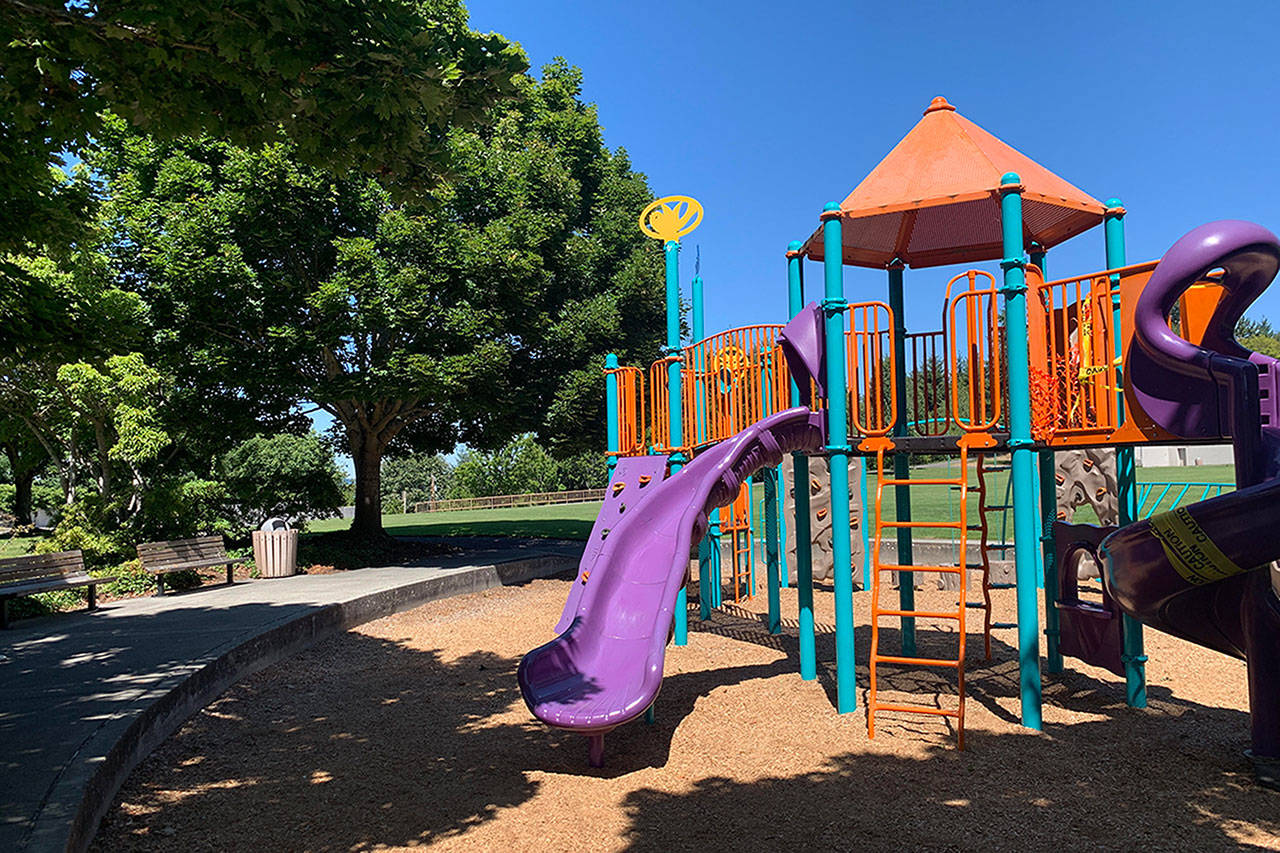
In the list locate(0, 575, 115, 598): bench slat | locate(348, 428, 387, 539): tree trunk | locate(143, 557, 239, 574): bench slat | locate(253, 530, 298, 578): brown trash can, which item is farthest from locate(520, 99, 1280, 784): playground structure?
locate(348, 428, 387, 539): tree trunk

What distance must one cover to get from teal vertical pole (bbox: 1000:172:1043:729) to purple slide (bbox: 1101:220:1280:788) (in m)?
0.73

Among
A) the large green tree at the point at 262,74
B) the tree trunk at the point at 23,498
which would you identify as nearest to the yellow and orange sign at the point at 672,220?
the large green tree at the point at 262,74

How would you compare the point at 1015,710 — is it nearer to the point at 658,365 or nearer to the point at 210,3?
the point at 658,365

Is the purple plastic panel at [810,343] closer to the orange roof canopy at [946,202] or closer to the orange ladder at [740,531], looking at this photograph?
the orange roof canopy at [946,202]

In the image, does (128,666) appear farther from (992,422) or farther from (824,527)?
(824,527)

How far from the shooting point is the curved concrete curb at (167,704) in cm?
425

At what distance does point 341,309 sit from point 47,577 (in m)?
6.15

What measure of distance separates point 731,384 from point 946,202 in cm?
299

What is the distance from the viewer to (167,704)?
6492 millimetres

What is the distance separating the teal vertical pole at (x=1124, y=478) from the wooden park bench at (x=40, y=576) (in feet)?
38.4

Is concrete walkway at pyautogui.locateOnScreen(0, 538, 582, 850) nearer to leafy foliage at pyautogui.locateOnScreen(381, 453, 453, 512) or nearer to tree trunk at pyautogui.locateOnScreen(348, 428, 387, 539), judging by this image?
tree trunk at pyautogui.locateOnScreen(348, 428, 387, 539)

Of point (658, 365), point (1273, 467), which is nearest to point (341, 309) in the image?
point (658, 365)

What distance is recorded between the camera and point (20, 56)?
17.8 feet

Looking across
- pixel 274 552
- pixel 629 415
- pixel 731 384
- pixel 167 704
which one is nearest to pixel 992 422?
pixel 731 384
